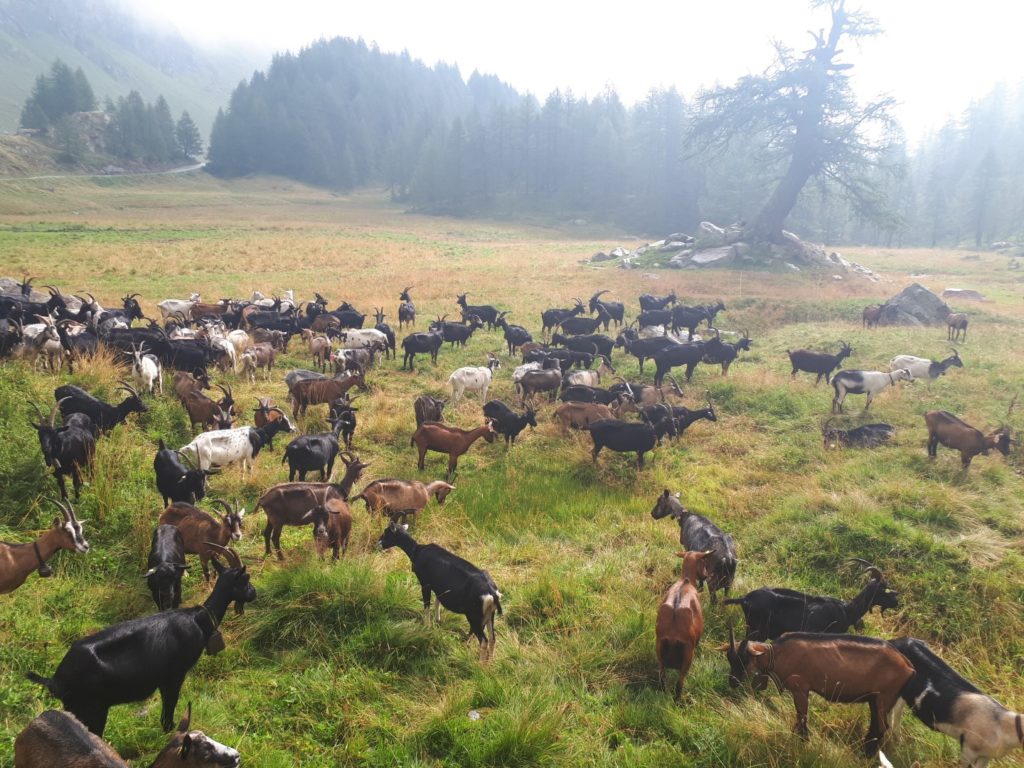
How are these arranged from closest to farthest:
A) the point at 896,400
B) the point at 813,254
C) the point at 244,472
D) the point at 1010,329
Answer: the point at 244,472
the point at 896,400
the point at 1010,329
the point at 813,254

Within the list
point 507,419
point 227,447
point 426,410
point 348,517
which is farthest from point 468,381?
point 348,517

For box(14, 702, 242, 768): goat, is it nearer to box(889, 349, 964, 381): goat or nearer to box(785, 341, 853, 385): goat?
box(785, 341, 853, 385): goat

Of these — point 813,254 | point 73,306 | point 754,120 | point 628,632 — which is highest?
point 754,120

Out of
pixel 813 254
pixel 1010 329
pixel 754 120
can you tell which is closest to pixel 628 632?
pixel 1010 329

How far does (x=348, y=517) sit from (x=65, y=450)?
3996mm

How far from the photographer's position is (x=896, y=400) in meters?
14.6

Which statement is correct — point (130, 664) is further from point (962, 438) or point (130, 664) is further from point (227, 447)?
point (962, 438)

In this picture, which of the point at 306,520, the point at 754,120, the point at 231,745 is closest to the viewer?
the point at 231,745

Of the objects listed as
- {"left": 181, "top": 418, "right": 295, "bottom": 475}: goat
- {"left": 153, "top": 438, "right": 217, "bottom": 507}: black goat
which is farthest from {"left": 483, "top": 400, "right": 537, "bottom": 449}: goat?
{"left": 153, "top": 438, "right": 217, "bottom": 507}: black goat

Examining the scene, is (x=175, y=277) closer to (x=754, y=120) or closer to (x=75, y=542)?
(x=75, y=542)

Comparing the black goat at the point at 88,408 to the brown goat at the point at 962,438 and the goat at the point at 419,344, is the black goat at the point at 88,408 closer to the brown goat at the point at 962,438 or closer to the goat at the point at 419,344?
the goat at the point at 419,344

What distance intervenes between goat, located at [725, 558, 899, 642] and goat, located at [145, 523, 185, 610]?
5773mm

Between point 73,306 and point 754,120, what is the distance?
41151 mm

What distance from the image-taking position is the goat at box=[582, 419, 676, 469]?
1127cm
